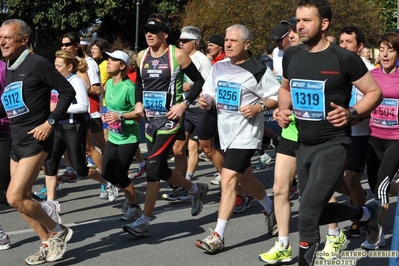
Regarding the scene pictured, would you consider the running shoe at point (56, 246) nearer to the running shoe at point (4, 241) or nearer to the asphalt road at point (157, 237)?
the asphalt road at point (157, 237)

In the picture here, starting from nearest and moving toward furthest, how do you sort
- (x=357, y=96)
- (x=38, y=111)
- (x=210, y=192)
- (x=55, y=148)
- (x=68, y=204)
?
(x=38, y=111), (x=357, y=96), (x=55, y=148), (x=68, y=204), (x=210, y=192)

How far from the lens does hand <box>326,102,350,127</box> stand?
5.00 meters

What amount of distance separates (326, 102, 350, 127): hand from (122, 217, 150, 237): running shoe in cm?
263

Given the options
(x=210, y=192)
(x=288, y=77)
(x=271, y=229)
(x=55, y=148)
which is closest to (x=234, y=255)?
(x=271, y=229)

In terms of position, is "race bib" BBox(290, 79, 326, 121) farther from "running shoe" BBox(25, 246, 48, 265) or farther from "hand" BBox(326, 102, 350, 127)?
"running shoe" BBox(25, 246, 48, 265)

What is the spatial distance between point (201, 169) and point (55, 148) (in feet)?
13.2

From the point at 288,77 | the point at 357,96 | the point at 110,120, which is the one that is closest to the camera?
the point at 288,77

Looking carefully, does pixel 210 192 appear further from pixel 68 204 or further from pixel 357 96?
pixel 357 96

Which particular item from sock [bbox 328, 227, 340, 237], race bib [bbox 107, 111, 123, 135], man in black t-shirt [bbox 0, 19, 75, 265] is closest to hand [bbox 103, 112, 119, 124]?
race bib [bbox 107, 111, 123, 135]

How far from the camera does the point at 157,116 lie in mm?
7410

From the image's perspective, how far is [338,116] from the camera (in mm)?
5004

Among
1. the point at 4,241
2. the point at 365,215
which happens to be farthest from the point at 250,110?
the point at 4,241

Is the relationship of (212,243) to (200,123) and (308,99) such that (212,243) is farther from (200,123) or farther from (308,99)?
(200,123)

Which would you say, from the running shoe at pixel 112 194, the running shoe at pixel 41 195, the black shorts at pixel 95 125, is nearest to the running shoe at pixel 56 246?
the running shoe at pixel 112 194
